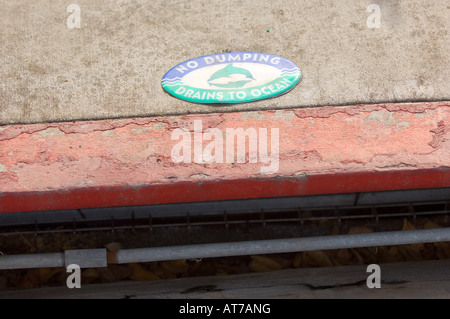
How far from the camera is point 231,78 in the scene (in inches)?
118

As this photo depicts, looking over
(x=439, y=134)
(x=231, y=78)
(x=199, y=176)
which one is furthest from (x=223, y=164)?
(x=439, y=134)

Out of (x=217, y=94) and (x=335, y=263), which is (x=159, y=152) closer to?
(x=217, y=94)

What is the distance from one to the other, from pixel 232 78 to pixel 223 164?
67 centimetres

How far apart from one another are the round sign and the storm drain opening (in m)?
0.71

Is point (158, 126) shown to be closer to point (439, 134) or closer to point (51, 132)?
point (51, 132)

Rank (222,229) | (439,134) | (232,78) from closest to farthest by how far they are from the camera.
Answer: (439,134), (232,78), (222,229)

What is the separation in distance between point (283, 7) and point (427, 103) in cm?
123

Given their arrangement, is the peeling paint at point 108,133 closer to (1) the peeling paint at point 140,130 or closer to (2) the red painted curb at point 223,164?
(2) the red painted curb at point 223,164

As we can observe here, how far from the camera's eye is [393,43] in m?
3.20

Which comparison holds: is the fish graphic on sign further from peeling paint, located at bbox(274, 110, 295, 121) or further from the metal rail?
the metal rail

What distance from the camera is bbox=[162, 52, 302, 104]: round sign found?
2.93m

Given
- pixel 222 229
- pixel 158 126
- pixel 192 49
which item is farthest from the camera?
pixel 222 229

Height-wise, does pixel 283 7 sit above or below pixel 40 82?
above

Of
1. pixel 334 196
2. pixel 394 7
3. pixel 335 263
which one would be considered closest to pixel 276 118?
pixel 334 196
